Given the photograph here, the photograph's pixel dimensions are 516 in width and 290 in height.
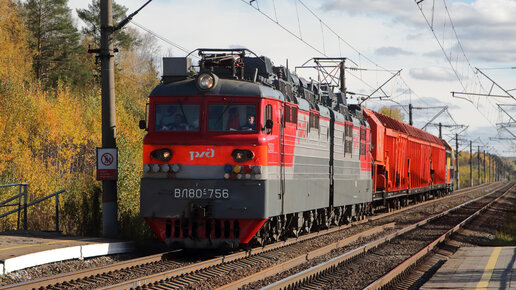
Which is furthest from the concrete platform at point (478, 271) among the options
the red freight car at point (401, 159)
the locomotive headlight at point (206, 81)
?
the red freight car at point (401, 159)

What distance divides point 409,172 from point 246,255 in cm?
2249

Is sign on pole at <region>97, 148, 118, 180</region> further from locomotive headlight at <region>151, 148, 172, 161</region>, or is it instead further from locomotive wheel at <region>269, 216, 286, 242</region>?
locomotive wheel at <region>269, 216, 286, 242</region>

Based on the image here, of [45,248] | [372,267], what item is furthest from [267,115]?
[45,248]

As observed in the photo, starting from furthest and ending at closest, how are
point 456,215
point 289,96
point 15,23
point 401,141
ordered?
point 15,23 < point 401,141 < point 456,215 < point 289,96

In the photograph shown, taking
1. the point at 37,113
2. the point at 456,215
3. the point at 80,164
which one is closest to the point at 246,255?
the point at 456,215

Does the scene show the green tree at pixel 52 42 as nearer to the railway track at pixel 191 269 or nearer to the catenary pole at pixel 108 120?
the catenary pole at pixel 108 120

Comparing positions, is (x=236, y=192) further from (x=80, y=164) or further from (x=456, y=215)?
(x=80, y=164)

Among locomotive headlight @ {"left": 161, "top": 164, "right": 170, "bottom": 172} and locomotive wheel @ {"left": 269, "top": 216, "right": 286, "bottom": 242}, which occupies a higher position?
locomotive headlight @ {"left": 161, "top": 164, "right": 170, "bottom": 172}

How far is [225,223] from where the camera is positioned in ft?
43.8

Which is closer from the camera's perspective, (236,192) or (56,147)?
(236,192)

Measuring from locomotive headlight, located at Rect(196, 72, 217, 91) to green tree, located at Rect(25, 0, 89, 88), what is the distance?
41505 millimetres

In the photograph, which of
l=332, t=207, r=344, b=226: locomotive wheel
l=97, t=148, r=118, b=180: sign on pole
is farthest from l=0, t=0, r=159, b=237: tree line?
l=332, t=207, r=344, b=226: locomotive wheel

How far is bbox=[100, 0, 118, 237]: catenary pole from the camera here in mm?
15344

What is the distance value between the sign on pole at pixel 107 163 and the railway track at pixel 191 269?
285 centimetres
